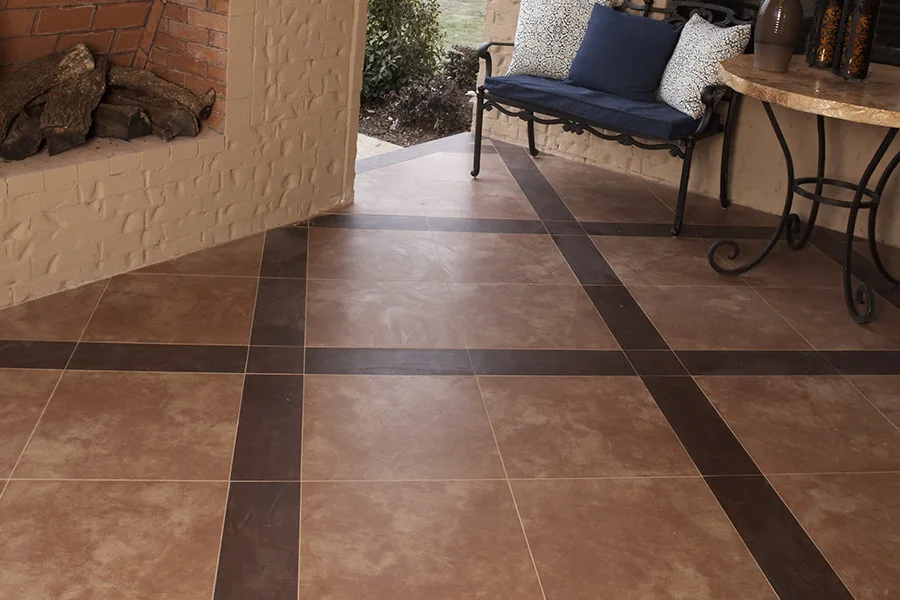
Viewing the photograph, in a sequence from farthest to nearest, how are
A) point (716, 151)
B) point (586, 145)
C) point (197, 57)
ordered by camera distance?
1. point (586, 145)
2. point (716, 151)
3. point (197, 57)

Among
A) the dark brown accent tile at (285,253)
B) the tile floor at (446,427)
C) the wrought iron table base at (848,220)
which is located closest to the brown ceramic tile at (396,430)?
the tile floor at (446,427)

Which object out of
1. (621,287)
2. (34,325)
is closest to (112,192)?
(34,325)

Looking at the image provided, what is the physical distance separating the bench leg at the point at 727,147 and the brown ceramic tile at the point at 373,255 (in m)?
1.49

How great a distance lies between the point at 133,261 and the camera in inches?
132

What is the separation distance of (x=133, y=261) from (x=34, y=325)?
0.49 meters

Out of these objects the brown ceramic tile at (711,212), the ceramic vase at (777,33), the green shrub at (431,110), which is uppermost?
the ceramic vase at (777,33)

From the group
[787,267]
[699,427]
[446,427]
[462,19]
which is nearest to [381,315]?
[446,427]

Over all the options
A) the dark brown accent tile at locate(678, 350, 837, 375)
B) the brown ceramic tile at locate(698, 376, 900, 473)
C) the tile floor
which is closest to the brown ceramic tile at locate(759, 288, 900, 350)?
the tile floor

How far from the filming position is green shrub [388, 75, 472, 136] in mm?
5965

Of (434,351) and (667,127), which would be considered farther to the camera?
(667,127)

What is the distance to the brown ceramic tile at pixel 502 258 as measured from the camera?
3626 millimetres

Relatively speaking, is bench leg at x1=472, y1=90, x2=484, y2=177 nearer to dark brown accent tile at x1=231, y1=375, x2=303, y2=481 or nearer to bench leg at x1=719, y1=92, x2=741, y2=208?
bench leg at x1=719, y1=92, x2=741, y2=208

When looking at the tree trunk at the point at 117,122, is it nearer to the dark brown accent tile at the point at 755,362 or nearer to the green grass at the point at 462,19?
the dark brown accent tile at the point at 755,362

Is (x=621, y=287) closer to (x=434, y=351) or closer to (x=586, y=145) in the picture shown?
(x=434, y=351)
